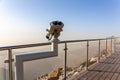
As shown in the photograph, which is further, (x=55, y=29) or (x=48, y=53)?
(x=55, y=29)

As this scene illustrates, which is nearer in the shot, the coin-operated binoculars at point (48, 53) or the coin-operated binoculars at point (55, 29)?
the coin-operated binoculars at point (48, 53)

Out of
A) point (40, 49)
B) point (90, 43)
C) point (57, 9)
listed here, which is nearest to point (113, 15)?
point (57, 9)

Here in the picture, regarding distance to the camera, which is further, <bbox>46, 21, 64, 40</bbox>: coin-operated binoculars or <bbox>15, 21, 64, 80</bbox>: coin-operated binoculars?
<bbox>46, 21, 64, 40</bbox>: coin-operated binoculars

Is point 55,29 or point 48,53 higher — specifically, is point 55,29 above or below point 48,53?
above

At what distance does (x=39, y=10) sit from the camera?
34.1ft

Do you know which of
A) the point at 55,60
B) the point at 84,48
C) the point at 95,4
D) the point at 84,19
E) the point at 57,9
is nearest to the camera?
the point at 55,60

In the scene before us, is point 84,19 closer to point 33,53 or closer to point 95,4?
point 95,4

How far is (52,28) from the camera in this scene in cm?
313

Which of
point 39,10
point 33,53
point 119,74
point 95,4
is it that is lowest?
point 119,74

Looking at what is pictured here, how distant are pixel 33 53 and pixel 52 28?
0.57 m

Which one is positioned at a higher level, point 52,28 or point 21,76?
point 52,28

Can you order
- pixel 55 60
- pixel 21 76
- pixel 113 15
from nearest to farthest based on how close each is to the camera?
1. pixel 21 76
2. pixel 55 60
3. pixel 113 15

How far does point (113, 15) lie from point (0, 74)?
19.1 m

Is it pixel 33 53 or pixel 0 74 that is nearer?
pixel 0 74
